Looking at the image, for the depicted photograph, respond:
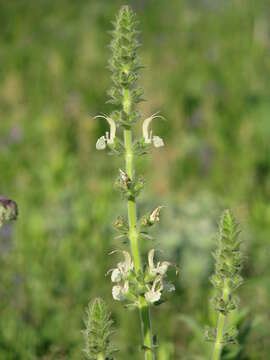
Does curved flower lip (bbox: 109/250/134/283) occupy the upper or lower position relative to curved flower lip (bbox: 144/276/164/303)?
upper

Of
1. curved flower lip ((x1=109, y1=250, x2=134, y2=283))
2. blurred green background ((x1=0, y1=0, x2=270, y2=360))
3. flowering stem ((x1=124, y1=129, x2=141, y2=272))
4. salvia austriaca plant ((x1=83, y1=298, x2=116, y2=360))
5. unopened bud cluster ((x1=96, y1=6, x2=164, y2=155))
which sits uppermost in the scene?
blurred green background ((x1=0, y1=0, x2=270, y2=360))

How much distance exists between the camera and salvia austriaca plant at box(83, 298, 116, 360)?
1729mm

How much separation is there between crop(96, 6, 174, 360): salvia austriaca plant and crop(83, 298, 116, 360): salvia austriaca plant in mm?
127

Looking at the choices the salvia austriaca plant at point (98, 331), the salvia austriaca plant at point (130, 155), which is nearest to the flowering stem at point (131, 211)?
the salvia austriaca plant at point (130, 155)

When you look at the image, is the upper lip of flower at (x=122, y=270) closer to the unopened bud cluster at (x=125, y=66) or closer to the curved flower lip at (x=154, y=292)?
the curved flower lip at (x=154, y=292)

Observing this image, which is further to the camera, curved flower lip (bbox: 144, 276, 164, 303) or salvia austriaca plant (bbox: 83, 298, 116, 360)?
curved flower lip (bbox: 144, 276, 164, 303)

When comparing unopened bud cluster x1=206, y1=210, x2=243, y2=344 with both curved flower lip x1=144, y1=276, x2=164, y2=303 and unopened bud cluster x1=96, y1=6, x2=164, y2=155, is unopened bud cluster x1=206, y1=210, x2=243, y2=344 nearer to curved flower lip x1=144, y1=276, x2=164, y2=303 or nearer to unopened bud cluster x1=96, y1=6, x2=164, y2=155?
curved flower lip x1=144, y1=276, x2=164, y2=303

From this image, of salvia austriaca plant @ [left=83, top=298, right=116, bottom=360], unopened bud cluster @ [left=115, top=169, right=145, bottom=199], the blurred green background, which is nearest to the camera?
salvia austriaca plant @ [left=83, top=298, right=116, bottom=360]

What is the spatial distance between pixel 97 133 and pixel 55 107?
1.28 meters

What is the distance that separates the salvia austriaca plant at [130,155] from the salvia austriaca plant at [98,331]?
0.42 ft

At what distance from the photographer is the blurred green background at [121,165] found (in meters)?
3.64

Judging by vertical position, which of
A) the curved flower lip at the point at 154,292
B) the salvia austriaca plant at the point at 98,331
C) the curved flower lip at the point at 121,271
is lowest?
the salvia austriaca plant at the point at 98,331

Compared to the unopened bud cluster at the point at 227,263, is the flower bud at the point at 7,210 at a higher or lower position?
higher

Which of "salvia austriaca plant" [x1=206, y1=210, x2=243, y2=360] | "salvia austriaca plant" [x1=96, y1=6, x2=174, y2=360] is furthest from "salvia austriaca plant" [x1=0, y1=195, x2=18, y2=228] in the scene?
"salvia austriaca plant" [x1=206, y1=210, x2=243, y2=360]
